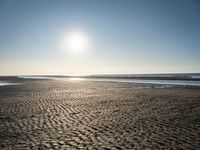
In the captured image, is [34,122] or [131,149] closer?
[131,149]

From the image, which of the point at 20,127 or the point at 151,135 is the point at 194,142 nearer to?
the point at 151,135

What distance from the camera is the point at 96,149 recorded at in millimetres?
9227

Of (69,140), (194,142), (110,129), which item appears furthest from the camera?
(110,129)

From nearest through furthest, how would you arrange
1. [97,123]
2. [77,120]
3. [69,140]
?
[69,140]
[97,123]
[77,120]

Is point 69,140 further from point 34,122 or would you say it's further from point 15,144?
point 34,122

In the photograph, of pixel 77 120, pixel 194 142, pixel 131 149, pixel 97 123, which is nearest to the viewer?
pixel 131 149

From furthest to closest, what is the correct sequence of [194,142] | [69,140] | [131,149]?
[69,140] → [194,142] → [131,149]

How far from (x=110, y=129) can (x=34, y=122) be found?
508 centimetres

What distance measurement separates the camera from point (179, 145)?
31.3 ft

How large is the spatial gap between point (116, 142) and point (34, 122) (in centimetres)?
647

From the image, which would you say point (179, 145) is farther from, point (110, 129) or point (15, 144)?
point (15, 144)

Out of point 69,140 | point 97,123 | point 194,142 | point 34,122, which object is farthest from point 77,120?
point 194,142

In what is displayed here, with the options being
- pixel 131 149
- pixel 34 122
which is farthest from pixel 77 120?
pixel 131 149

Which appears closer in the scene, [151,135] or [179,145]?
[179,145]
